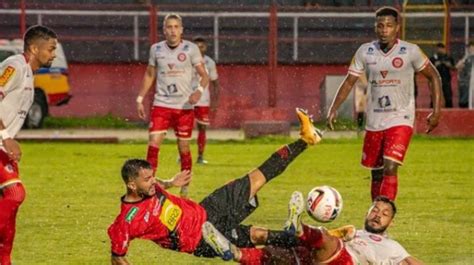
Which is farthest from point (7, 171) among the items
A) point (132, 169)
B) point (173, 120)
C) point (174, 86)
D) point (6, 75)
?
point (174, 86)

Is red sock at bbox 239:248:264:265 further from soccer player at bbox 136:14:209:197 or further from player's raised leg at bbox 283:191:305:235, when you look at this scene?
soccer player at bbox 136:14:209:197

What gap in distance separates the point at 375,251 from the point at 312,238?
512 millimetres

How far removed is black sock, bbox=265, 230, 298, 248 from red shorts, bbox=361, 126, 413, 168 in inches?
127

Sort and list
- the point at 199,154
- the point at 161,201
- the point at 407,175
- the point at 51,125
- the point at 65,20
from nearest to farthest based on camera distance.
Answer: the point at 161,201 < the point at 407,175 < the point at 199,154 < the point at 51,125 < the point at 65,20

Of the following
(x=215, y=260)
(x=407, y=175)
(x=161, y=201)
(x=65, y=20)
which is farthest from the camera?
(x=65, y=20)

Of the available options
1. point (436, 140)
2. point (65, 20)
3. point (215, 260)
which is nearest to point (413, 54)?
point (215, 260)

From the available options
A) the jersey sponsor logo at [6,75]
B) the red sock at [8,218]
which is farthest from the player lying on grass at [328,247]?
the jersey sponsor logo at [6,75]

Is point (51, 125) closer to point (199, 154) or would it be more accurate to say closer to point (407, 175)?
point (199, 154)

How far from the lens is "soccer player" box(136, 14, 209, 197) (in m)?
19.8

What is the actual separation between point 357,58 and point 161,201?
4428 mm

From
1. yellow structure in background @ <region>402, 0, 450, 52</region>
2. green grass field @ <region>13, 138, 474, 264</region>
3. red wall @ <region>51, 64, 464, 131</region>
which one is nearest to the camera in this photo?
green grass field @ <region>13, 138, 474, 264</region>

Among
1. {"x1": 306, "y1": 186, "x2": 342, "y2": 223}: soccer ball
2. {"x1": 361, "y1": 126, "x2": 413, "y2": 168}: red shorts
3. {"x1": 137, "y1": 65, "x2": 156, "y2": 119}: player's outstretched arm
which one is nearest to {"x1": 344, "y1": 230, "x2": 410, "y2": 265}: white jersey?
{"x1": 306, "y1": 186, "x2": 342, "y2": 223}: soccer ball

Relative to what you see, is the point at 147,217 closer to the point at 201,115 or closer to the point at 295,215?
the point at 295,215

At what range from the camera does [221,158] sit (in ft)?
87.7
